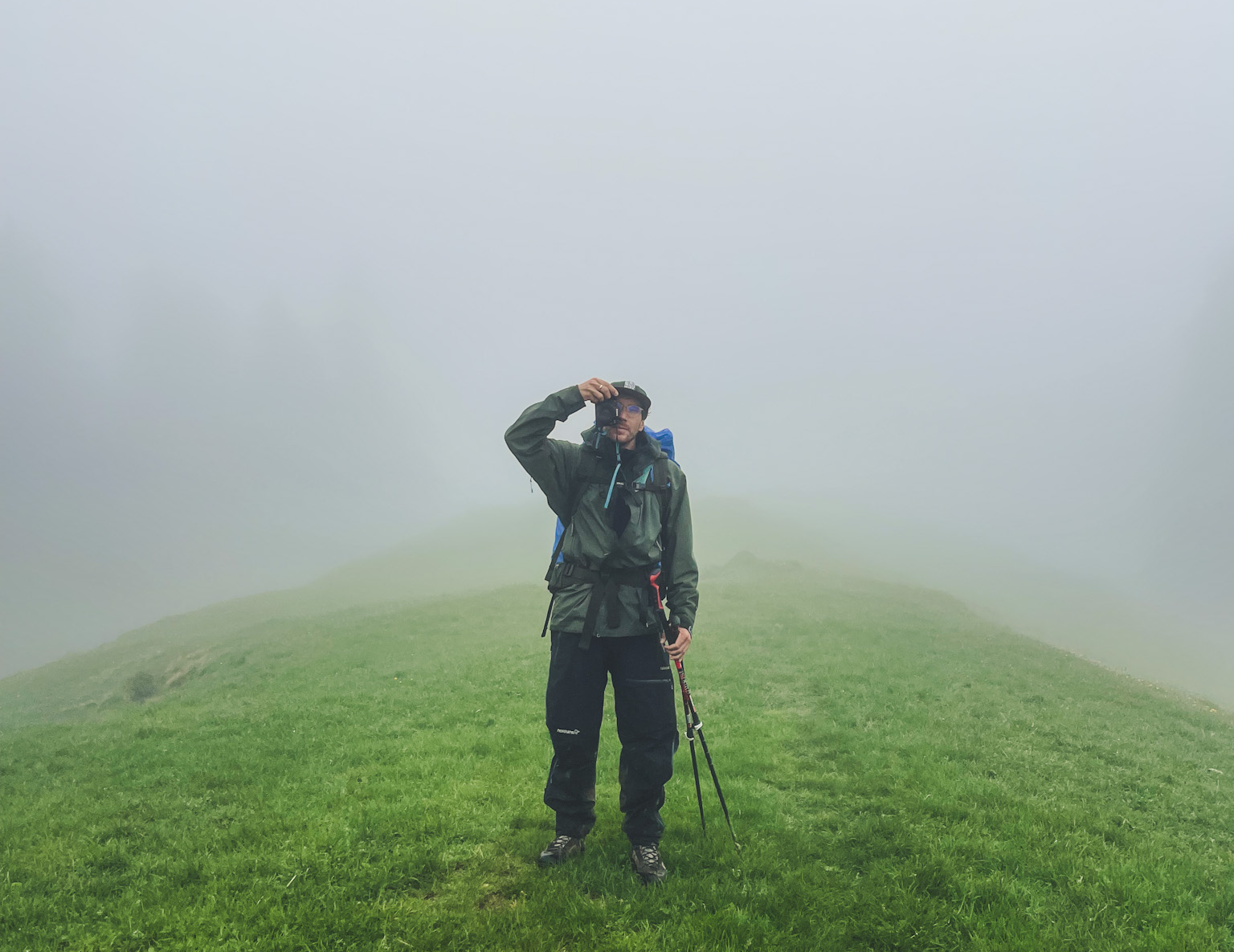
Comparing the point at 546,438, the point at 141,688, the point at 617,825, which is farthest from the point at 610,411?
the point at 141,688

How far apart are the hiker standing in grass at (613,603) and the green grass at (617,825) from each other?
2.93ft

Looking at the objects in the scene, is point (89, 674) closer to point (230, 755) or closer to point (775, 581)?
point (230, 755)

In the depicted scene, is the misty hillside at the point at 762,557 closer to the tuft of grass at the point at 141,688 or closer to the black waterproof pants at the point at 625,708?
the tuft of grass at the point at 141,688

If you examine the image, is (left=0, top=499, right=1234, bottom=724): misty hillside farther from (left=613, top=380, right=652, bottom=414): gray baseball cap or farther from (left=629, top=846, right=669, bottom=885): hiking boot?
(left=613, top=380, right=652, bottom=414): gray baseball cap

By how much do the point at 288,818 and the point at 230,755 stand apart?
5.65 meters

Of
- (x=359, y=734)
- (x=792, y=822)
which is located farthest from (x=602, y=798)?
(x=359, y=734)

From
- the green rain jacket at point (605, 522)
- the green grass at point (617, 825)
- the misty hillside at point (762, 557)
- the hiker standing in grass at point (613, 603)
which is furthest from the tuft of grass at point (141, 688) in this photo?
the green rain jacket at point (605, 522)

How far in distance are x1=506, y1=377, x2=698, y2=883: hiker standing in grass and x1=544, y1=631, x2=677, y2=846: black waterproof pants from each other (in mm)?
10

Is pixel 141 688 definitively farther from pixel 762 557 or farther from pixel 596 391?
pixel 762 557

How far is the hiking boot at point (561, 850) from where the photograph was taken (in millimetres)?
6883

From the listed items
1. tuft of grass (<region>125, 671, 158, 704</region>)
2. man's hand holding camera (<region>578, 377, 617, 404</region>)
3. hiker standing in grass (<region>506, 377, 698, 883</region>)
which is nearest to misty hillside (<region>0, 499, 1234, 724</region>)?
tuft of grass (<region>125, 671, 158, 704</region>)

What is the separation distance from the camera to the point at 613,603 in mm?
6465

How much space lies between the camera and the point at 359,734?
47.5ft

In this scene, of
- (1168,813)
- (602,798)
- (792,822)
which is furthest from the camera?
(1168,813)
